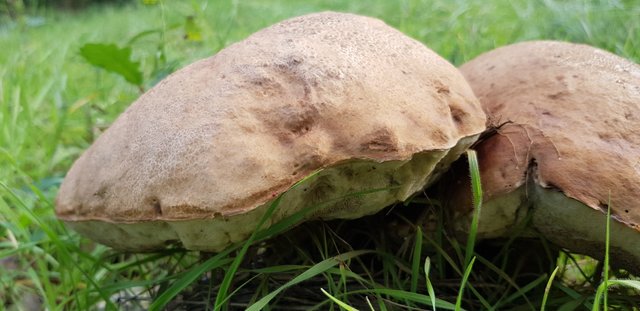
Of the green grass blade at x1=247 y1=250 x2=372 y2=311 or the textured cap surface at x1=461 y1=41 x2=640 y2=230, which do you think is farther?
the green grass blade at x1=247 y1=250 x2=372 y2=311

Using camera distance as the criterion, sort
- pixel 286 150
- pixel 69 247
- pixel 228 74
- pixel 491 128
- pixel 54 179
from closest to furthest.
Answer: pixel 286 150
pixel 228 74
pixel 491 128
pixel 69 247
pixel 54 179

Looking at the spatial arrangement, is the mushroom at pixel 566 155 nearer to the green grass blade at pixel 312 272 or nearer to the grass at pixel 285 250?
the grass at pixel 285 250

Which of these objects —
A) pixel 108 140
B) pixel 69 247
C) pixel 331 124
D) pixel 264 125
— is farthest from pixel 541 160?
pixel 69 247

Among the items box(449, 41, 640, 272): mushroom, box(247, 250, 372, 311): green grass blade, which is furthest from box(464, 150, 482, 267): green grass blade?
box(247, 250, 372, 311): green grass blade

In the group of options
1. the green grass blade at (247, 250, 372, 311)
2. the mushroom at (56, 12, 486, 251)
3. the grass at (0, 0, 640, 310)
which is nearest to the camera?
the mushroom at (56, 12, 486, 251)

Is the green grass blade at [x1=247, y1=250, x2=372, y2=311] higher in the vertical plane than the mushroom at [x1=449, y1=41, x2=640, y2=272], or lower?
lower

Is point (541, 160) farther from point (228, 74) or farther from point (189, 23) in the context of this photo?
point (189, 23)

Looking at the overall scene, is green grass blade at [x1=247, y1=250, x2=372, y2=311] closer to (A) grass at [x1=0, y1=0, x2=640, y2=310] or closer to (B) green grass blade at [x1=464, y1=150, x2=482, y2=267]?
(A) grass at [x1=0, y1=0, x2=640, y2=310]

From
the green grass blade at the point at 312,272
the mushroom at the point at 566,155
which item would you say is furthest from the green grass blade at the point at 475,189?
the green grass blade at the point at 312,272
